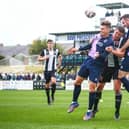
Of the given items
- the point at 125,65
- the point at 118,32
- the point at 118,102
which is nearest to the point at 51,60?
the point at 118,102

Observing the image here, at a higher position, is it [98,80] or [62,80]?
[98,80]

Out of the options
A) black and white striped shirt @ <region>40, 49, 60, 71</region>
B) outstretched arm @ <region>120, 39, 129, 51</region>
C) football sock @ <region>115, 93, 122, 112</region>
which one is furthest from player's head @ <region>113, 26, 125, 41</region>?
black and white striped shirt @ <region>40, 49, 60, 71</region>

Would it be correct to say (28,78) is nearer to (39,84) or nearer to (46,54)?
(39,84)

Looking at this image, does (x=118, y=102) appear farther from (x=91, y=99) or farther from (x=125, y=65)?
(x=125, y=65)

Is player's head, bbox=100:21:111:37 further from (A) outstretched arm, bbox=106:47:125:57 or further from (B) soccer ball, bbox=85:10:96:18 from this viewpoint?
(B) soccer ball, bbox=85:10:96:18

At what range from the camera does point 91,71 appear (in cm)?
1261

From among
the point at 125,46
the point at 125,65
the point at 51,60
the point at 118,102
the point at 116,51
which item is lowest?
the point at 51,60

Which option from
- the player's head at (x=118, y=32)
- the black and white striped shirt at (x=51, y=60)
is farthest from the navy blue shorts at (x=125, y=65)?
the black and white striped shirt at (x=51, y=60)

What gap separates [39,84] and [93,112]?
32020 mm

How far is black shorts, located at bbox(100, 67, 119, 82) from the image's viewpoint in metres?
12.7

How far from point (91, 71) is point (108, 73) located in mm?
478

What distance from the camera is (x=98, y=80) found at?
507 inches

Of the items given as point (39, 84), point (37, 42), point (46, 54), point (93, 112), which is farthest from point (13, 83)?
point (37, 42)

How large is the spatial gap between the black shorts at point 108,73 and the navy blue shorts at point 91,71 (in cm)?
20
